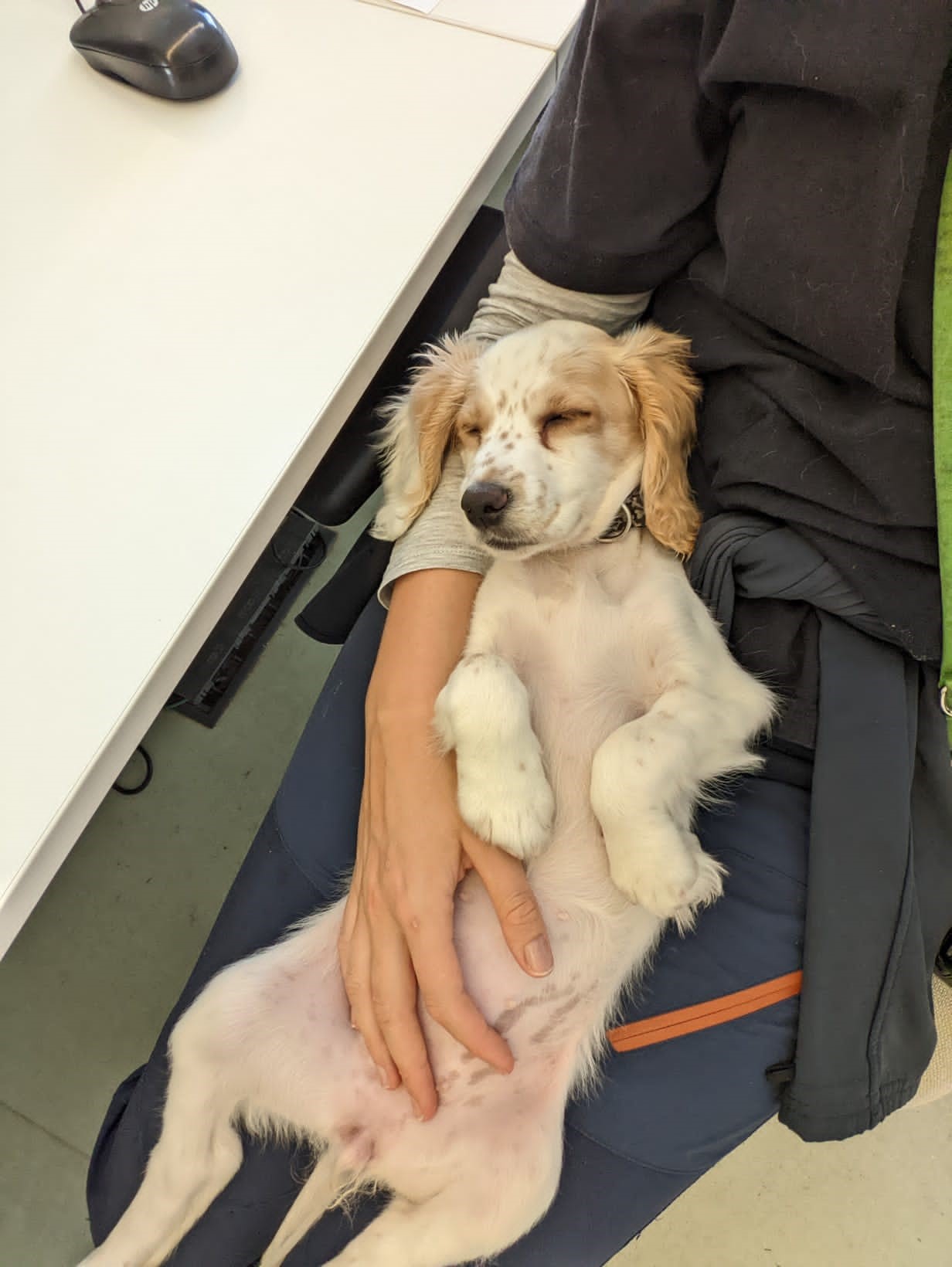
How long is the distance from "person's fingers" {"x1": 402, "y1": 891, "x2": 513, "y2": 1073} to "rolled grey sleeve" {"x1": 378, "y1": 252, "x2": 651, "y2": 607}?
378mm

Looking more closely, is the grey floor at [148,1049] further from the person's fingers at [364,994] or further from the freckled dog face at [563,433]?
the freckled dog face at [563,433]

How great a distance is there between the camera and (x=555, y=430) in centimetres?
102

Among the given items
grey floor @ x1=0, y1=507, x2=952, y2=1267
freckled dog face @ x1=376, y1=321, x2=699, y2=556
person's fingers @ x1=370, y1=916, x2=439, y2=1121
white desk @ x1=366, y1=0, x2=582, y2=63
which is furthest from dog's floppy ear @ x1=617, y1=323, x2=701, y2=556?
grey floor @ x1=0, y1=507, x2=952, y2=1267

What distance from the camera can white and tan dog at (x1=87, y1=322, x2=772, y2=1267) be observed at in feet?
2.86

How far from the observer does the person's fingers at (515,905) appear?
0.86 metres

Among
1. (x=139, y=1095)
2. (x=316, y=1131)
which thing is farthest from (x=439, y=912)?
(x=139, y=1095)

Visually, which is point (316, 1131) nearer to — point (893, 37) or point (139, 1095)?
point (139, 1095)

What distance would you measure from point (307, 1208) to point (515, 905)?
0.40 metres

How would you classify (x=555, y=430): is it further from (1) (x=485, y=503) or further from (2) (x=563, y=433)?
(1) (x=485, y=503)

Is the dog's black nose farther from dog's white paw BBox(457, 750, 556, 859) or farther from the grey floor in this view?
the grey floor

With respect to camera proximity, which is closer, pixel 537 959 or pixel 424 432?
pixel 537 959

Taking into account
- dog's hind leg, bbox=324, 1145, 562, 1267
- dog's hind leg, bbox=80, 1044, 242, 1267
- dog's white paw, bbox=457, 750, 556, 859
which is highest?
dog's white paw, bbox=457, 750, 556, 859

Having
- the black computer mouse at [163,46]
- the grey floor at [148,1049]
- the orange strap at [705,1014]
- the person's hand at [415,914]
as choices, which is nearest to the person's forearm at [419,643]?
the person's hand at [415,914]

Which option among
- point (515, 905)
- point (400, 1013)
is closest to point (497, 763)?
point (515, 905)
